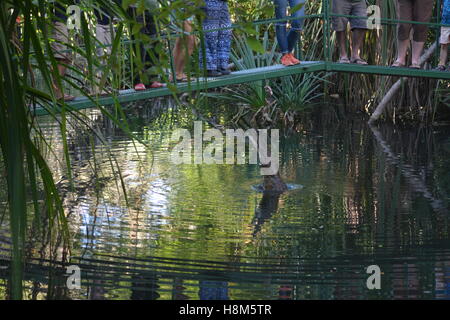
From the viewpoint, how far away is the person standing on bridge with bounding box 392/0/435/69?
900 centimetres

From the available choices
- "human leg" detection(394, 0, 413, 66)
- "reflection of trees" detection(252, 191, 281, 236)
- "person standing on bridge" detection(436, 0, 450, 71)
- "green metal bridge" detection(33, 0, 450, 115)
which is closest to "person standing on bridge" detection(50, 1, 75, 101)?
"green metal bridge" detection(33, 0, 450, 115)

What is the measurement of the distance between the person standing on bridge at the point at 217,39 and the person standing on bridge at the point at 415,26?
1831 millimetres

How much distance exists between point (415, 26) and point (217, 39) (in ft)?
7.30

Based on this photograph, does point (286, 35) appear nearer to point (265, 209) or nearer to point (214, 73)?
point (214, 73)

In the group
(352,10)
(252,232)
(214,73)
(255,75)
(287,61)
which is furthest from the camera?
(352,10)

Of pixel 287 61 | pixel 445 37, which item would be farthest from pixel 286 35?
pixel 445 37

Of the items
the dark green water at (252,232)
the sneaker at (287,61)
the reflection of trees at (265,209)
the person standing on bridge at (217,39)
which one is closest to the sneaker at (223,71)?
the person standing on bridge at (217,39)

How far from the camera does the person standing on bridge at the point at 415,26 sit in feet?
29.5

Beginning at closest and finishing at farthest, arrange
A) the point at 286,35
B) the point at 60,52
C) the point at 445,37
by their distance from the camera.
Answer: the point at 60,52 < the point at 286,35 < the point at 445,37

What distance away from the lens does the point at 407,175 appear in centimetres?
892

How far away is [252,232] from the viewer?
6367 mm

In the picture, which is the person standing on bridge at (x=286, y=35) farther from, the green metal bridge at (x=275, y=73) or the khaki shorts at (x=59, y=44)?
the khaki shorts at (x=59, y=44)
